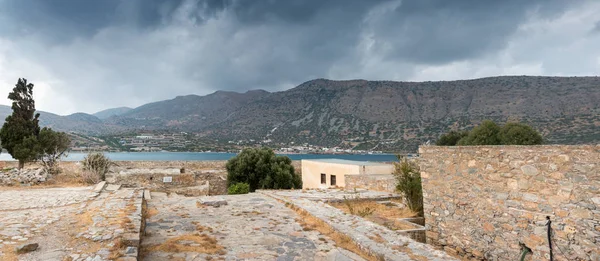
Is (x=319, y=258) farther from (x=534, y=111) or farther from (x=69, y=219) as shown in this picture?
(x=534, y=111)

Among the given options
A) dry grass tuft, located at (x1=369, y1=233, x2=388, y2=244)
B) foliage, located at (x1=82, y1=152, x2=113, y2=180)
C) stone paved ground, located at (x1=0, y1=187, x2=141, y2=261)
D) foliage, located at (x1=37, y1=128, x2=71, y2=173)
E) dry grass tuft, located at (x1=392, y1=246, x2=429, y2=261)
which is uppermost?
foliage, located at (x1=37, y1=128, x2=71, y2=173)

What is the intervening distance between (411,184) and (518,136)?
29294 mm

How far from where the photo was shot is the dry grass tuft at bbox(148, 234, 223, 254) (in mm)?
4880

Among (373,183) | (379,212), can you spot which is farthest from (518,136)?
(379,212)

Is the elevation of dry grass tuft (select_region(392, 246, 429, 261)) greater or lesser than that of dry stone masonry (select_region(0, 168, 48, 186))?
lesser

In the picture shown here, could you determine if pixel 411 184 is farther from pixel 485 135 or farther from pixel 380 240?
pixel 485 135

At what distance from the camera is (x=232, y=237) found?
5.79m

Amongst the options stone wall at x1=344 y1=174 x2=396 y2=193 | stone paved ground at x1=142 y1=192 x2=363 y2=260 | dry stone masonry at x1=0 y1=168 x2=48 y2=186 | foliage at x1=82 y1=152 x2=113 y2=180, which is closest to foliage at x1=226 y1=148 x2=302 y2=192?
foliage at x1=82 y1=152 x2=113 y2=180

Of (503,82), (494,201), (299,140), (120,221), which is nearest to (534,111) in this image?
(503,82)

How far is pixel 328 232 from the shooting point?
20.1ft

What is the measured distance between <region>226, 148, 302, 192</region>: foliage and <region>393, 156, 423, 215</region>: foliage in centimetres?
1380

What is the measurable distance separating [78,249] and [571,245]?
6674mm

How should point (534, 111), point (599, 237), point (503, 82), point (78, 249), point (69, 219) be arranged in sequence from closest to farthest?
point (78, 249)
point (599, 237)
point (69, 219)
point (534, 111)
point (503, 82)

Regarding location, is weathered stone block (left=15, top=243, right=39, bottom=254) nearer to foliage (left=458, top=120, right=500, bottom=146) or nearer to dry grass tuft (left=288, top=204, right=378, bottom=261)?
dry grass tuft (left=288, top=204, right=378, bottom=261)
